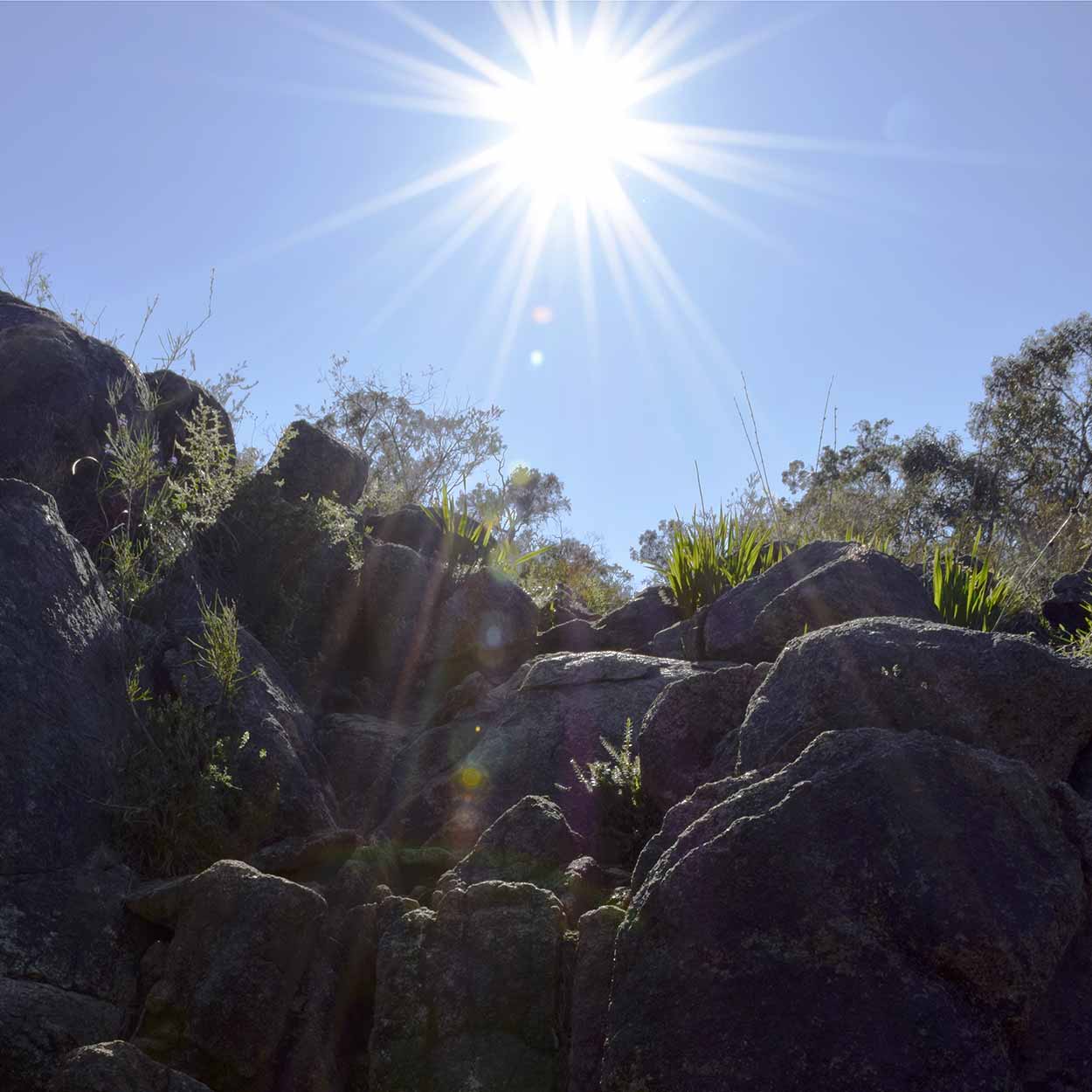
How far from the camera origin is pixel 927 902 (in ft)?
7.70

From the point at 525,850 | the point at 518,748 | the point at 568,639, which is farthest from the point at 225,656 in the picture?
the point at 568,639

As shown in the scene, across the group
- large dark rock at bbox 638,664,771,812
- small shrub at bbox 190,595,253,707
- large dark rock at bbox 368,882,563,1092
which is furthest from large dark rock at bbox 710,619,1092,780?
small shrub at bbox 190,595,253,707

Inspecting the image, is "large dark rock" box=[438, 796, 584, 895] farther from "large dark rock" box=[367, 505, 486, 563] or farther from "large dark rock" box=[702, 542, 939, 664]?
"large dark rock" box=[367, 505, 486, 563]

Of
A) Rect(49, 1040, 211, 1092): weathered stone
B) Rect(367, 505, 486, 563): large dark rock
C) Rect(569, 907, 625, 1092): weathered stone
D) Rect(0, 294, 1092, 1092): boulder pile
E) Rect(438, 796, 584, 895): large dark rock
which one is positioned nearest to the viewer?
Rect(0, 294, 1092, 1092): boulder pile

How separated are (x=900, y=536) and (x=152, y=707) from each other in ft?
27.7

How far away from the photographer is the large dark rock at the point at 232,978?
2807 mm

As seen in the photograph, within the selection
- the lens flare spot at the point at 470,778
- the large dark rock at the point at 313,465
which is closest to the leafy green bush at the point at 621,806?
the lens flare spot at the point at 470,778

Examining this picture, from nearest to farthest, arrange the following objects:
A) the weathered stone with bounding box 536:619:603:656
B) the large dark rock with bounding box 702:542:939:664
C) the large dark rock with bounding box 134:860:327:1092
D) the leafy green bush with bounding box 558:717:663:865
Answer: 1. the large dark rock with bounding box 134:860:327:1092
2. the leafy green bush with bounding box 558:717:663:865
3. the large dark rock with bounding box 702:542:939:664
4. the weathered stone with bounding box 536:619:603:656

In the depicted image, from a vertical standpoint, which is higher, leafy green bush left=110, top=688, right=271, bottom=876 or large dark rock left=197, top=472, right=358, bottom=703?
large dark rock left=197, top=472, right=358, bottom=703

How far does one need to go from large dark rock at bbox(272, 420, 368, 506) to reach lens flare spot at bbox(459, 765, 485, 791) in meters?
3.27

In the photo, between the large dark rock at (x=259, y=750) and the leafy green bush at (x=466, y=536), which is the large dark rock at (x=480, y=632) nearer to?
the leafy green bush at (x=466, y=536)

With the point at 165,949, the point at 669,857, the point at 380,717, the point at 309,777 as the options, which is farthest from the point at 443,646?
the point at 669,857

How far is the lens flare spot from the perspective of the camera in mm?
4773

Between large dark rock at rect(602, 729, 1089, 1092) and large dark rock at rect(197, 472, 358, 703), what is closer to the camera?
large dark rock at rect(602, 729, 1089, 1092)
